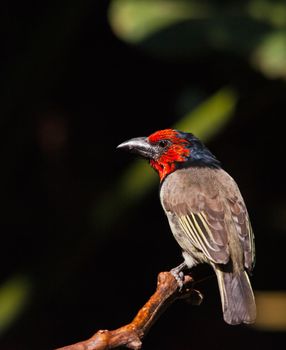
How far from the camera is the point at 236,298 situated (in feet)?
13.1

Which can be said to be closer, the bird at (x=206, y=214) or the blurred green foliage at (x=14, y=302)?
the bird at (x=206, y=214)

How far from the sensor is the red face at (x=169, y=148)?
189 inches

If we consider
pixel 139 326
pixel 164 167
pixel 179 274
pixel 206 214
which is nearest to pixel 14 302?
pixel 164 167

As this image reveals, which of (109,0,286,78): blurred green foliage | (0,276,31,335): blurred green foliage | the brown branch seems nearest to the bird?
the brown branch

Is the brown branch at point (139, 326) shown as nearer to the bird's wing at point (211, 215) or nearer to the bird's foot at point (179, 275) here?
the bird's foot at point (179, 275)

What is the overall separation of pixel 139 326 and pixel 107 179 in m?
4.68

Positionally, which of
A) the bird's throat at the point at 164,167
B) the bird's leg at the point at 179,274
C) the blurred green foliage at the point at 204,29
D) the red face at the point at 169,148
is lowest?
the bird's leg at the point at 179,274

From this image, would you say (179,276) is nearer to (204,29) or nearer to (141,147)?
(141,147)

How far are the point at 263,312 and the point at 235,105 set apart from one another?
151cm

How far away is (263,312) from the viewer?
638cm

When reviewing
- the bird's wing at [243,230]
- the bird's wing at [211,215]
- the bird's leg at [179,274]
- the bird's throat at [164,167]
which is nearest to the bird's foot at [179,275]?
the bird's leg at [179,274]

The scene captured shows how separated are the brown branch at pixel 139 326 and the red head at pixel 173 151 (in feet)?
4.11

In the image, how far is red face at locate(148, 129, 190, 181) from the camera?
4.81 m

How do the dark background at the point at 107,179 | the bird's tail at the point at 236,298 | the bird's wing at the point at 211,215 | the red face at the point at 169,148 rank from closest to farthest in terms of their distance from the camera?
the bird's tail at the point at 236,298 → the bird's wing at the point at 211,215 → the red face at the point at 169,148 → the dark background at the point at 107,179
